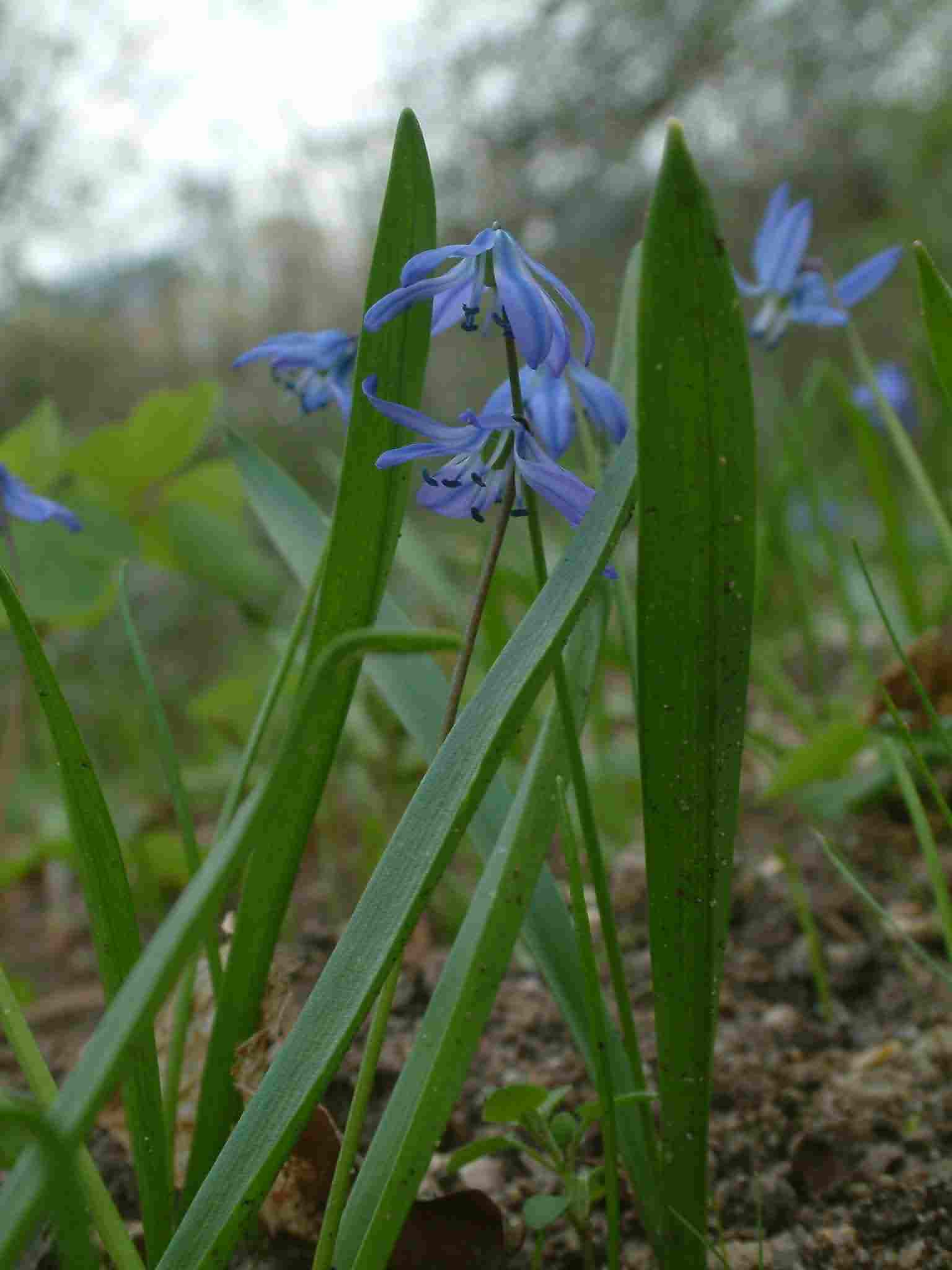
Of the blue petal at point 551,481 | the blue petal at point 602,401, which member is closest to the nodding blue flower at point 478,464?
the blue petal at point 551,481

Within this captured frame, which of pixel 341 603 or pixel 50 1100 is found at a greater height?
pixel 341 603

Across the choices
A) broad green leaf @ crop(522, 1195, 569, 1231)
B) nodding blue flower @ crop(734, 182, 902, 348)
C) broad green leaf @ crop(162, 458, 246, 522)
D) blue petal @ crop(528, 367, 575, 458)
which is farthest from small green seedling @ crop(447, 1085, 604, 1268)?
broad green leaf @ crop(162, 458, 246, 522)

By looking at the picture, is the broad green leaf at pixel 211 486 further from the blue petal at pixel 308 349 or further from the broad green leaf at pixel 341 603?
the broad green leaf at pixel 341 603

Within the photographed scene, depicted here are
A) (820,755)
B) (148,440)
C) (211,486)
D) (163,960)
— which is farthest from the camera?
(211,486)

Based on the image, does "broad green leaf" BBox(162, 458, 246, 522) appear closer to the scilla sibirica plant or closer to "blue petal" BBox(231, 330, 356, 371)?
"blue petal" BBox(231, 330, 356, 371)

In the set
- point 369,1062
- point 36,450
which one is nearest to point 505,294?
point 369,1062

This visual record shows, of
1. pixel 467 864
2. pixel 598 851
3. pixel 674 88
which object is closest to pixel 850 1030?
pixel 598 851

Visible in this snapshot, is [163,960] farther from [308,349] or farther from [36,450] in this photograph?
[36,450]
